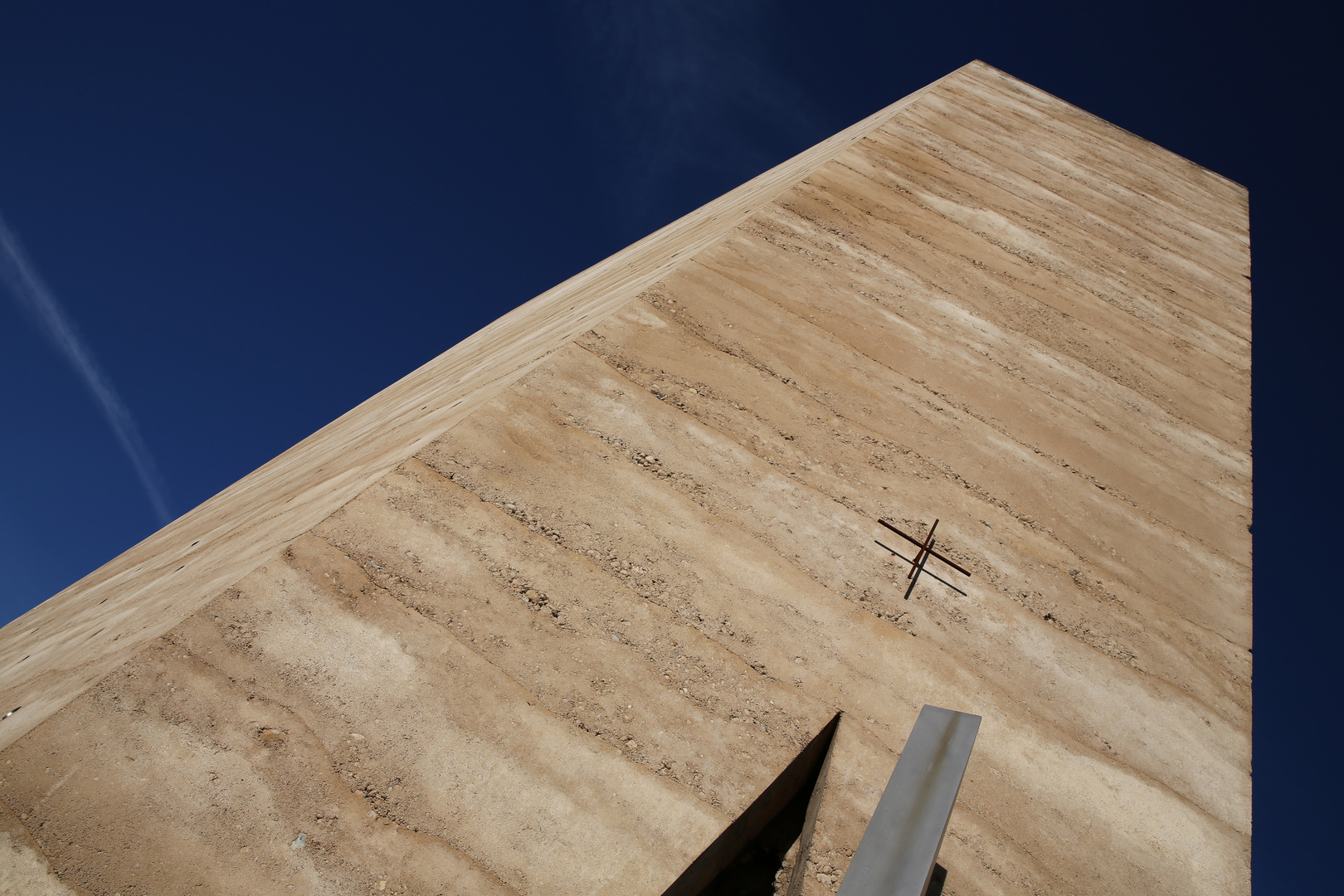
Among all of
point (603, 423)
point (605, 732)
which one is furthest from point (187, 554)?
point (605, 732)

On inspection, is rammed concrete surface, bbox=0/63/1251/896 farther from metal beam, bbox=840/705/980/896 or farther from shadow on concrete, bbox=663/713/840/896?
metal beam, bbox=840/705/980/896

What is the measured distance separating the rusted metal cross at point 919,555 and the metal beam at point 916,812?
1271 mm

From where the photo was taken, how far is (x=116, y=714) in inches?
65.7

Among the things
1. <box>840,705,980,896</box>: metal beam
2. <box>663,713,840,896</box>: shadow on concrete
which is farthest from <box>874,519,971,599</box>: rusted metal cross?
<box>840,705,980,896</box>: metal beam

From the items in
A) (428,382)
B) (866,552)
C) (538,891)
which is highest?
(538,891)

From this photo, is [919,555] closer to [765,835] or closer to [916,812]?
[765,835]

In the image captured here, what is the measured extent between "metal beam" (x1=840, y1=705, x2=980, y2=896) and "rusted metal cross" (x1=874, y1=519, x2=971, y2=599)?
1.27 metres

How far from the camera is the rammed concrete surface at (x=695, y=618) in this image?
1692mm

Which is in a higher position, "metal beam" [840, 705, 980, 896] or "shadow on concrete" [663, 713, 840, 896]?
"metal beam" [840, 705, 980, 896]

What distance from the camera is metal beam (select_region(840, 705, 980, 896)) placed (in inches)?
48.3

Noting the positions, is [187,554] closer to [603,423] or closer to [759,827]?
[603,423]

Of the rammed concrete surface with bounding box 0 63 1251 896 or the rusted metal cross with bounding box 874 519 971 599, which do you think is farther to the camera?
the rusted metal cross with bounding box 874 519 971 599

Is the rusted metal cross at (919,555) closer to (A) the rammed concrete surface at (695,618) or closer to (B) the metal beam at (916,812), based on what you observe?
(A) the rammed concrete surface at (695,618)

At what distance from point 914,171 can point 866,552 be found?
3.29 metres
